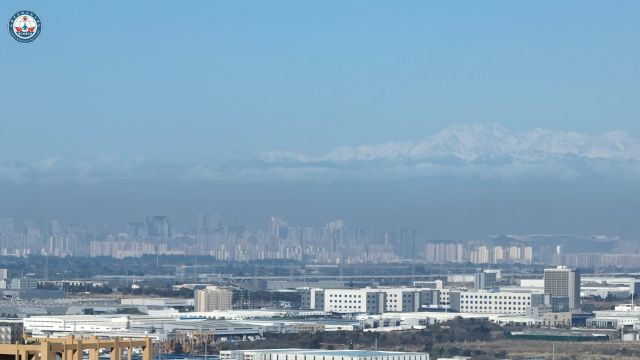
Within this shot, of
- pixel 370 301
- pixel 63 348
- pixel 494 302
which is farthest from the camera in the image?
pixel 370 301

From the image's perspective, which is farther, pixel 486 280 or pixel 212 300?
pixel 486 280

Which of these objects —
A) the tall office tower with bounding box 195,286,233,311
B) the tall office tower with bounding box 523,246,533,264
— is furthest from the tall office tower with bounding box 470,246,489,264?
the tall office tower with bounding box 195,286,233,311

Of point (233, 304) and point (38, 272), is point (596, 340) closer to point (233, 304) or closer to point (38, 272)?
point (233, 304)

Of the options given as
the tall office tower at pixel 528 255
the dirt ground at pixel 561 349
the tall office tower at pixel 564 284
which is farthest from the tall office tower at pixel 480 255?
the dirt ground at pixel 561 349

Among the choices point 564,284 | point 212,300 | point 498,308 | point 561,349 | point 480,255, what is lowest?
point 561,349

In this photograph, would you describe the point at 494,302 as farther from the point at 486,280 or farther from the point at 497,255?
the point at 497,255

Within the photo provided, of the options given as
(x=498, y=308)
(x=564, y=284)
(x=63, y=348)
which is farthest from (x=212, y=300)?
(x=63, y=348)

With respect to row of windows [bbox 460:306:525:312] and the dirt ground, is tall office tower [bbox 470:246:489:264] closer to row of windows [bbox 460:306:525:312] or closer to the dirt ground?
row of windows [bbox 460:306:525:312]
